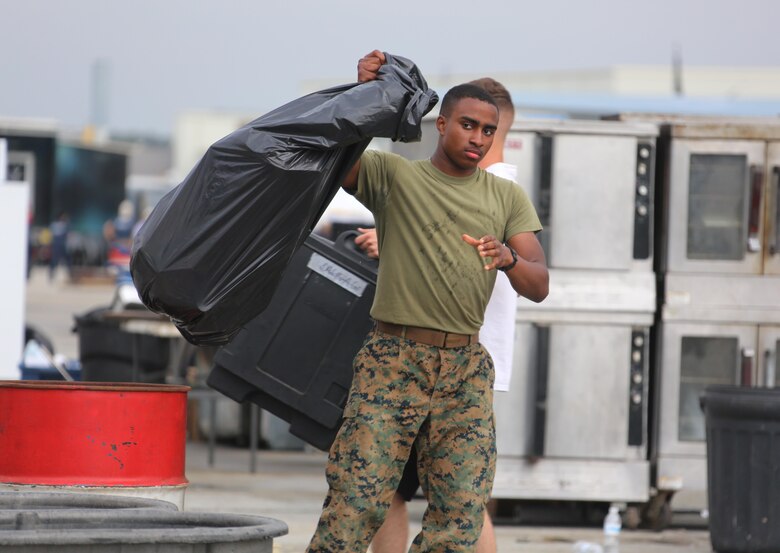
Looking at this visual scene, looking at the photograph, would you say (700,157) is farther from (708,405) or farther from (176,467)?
(176,467)

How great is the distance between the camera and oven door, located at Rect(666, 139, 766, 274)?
8133mm

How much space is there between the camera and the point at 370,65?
441cm

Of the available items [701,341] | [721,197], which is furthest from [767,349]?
[721,197]

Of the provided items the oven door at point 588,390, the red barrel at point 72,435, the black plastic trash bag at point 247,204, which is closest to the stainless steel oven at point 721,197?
the oven door at point 588,390

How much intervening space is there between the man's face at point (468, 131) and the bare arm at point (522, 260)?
0.29 m

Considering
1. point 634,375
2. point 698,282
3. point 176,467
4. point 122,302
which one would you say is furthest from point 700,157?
point 122,302

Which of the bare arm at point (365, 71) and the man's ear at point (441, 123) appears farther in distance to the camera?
the man's ear at point (441, 123)

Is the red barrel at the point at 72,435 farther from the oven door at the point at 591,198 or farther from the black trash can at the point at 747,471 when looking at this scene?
the oven door at the point at 591,198

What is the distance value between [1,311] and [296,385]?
18.4 ft

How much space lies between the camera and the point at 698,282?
8102 millimetres

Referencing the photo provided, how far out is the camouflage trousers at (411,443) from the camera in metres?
4.34

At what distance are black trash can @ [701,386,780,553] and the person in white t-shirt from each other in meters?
2.23

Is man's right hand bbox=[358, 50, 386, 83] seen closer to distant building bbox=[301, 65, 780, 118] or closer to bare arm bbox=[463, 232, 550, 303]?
bare arm bbox=[463, 232, 550, 303]

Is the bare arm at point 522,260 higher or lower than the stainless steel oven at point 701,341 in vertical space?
higher
